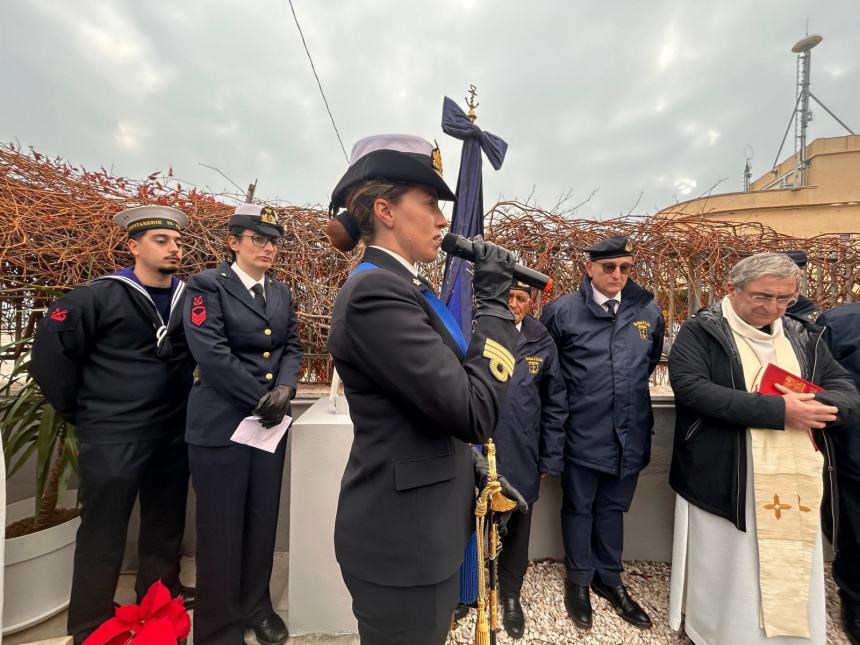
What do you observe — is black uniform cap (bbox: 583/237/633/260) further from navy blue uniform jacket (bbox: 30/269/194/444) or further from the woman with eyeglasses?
navy blue uniform jacket (bbox: 30/269/194/444)

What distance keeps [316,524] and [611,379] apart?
212 cm

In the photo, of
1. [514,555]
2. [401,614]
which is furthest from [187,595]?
[401,614]

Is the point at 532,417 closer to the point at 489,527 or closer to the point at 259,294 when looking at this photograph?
the point at 489,527

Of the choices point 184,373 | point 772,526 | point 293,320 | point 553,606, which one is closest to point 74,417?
point 184,373

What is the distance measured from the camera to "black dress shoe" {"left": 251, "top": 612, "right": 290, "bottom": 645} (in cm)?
223

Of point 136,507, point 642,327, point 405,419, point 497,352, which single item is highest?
point 642,327

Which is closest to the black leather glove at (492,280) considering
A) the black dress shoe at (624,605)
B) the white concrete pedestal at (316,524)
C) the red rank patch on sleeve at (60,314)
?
the white concrete pedestal at (316,524)

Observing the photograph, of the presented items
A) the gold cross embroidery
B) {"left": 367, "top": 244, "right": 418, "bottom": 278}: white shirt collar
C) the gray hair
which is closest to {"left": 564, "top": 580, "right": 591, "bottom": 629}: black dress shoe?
the gold cross embroidery

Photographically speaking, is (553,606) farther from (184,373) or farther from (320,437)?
(184,373)

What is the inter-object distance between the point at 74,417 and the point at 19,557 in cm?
89

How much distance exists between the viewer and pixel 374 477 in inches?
43.4

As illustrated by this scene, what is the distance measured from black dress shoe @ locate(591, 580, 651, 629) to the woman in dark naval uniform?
2130mm

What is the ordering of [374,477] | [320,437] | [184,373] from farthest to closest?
[184,373] < [320,437] < [374,477]

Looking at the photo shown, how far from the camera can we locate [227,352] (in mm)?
2072
